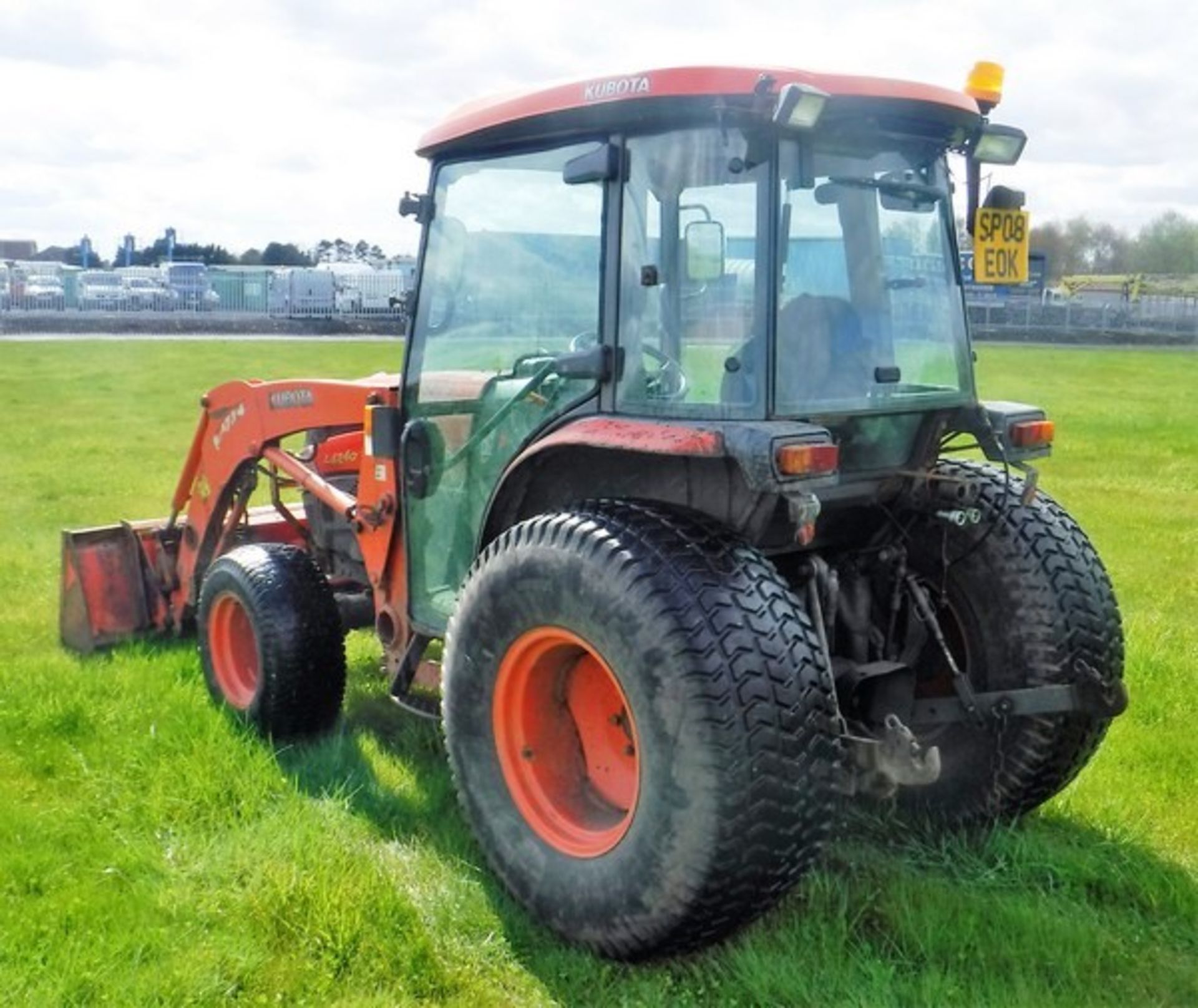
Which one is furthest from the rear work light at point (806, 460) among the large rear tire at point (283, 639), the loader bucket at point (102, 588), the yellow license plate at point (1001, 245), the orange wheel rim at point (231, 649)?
the loader bucket at point (102, 588)

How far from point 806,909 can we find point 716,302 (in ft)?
5.24

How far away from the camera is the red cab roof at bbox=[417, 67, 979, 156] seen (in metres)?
3.25

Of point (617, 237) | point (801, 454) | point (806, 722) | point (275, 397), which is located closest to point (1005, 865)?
point (806, 722)

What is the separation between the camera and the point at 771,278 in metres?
3.32

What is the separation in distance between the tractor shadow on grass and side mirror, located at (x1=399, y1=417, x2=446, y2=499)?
39.1 inches

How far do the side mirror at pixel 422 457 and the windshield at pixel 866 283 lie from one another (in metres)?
1.39

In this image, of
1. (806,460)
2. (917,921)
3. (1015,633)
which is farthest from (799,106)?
(917,921)

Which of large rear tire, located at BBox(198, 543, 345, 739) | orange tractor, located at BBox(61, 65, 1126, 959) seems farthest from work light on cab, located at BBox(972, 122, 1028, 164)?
large rear tire, located at BBox(198, 543, 345, 739)

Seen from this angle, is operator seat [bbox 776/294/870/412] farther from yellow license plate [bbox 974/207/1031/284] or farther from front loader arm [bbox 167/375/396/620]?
front loader arm [bbox 167/375/396/620]

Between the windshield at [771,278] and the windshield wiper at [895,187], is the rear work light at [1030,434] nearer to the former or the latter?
the windshield at [771,278]

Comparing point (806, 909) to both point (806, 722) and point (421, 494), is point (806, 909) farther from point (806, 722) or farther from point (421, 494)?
point (421, 494)

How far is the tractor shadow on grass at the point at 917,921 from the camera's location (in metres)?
3.19

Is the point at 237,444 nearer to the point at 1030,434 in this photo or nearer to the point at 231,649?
the point at 231,649

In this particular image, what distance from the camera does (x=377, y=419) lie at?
4434 millimetres
